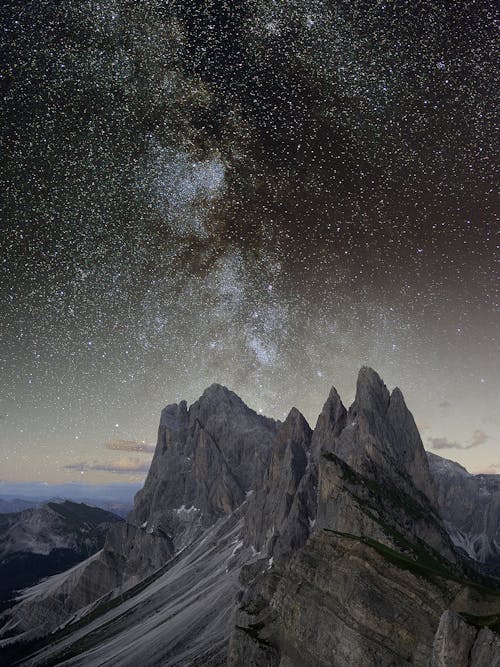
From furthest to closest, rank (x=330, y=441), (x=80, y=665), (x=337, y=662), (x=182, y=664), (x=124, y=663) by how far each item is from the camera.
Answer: (x=330, y=441) < (x=80, y=665) < (x=124, y=663) < (x=182, y=664) < (x=337, y=662)

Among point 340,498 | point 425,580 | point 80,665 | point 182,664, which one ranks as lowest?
point 80,665

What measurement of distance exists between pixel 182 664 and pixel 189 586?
84.1 meters

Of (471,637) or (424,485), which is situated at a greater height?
(424,485)

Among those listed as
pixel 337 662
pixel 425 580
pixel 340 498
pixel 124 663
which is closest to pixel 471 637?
pixel 425 580

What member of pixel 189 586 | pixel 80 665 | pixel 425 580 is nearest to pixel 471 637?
pixel 425 580

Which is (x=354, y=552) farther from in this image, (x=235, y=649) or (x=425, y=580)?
(x=235, y=649)

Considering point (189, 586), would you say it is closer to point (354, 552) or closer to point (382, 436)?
point (382, 436)

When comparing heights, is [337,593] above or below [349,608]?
above

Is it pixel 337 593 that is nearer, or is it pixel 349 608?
pixel 349 608

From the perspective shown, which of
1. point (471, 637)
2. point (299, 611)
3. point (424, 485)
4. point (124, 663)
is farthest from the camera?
point (424, 485)

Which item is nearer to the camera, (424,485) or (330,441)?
(424,485)

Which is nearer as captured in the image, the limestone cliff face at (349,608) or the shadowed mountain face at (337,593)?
the limestone cliff face at (349,608)

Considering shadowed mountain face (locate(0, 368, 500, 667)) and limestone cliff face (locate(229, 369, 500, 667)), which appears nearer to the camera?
limestone cliff face (locate(229, 369, 500, 667))

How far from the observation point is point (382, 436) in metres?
187
